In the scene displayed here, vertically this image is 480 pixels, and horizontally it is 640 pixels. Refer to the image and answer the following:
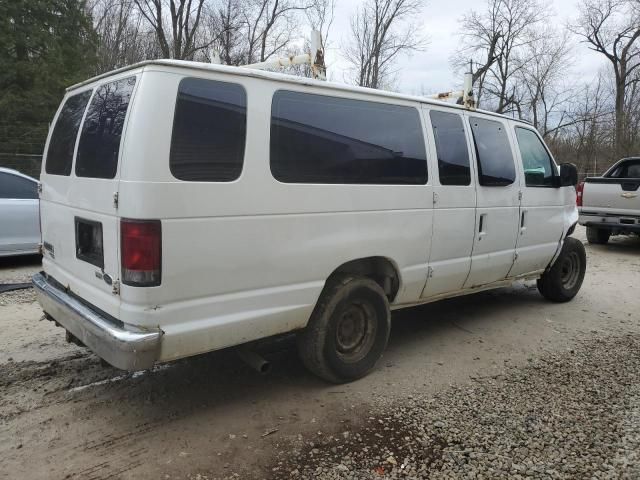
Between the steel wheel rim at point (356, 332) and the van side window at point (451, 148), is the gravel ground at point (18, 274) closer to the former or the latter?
the steel wheel rim at point (356, 332)

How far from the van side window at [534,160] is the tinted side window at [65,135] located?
13.6 feet

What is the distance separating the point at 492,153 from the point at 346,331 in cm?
232

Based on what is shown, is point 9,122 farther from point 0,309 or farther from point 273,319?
point 273,319

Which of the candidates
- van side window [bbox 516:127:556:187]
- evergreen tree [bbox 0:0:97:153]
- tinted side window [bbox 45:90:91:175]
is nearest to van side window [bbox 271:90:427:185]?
tinted side window [bbox 45:90:91:175]

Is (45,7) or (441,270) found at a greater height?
(45,7)

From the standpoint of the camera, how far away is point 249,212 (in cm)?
311

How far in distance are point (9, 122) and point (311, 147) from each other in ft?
53.6

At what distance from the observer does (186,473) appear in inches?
111

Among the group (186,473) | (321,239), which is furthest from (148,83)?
(186,473)

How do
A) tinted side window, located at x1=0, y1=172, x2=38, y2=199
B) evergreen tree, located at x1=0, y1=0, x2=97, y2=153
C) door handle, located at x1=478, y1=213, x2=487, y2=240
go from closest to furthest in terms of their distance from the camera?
door handle, located at x1=478, y1=213, x2=487, y2=240
tinted side window, located at x1=0, y1=172, x2=38, y2=199
evergreen tree, located at x1=0, y1=0, x2=97, y2=153

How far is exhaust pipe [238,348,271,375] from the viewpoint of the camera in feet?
11.1

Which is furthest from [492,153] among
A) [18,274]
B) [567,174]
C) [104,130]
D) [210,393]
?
[18,274]

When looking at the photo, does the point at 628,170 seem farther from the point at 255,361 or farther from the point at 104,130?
the point at 104,130

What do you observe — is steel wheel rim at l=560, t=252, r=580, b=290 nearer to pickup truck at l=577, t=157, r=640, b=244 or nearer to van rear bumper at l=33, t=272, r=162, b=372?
pickup truck at l=577, t=157, r=640, b=244
